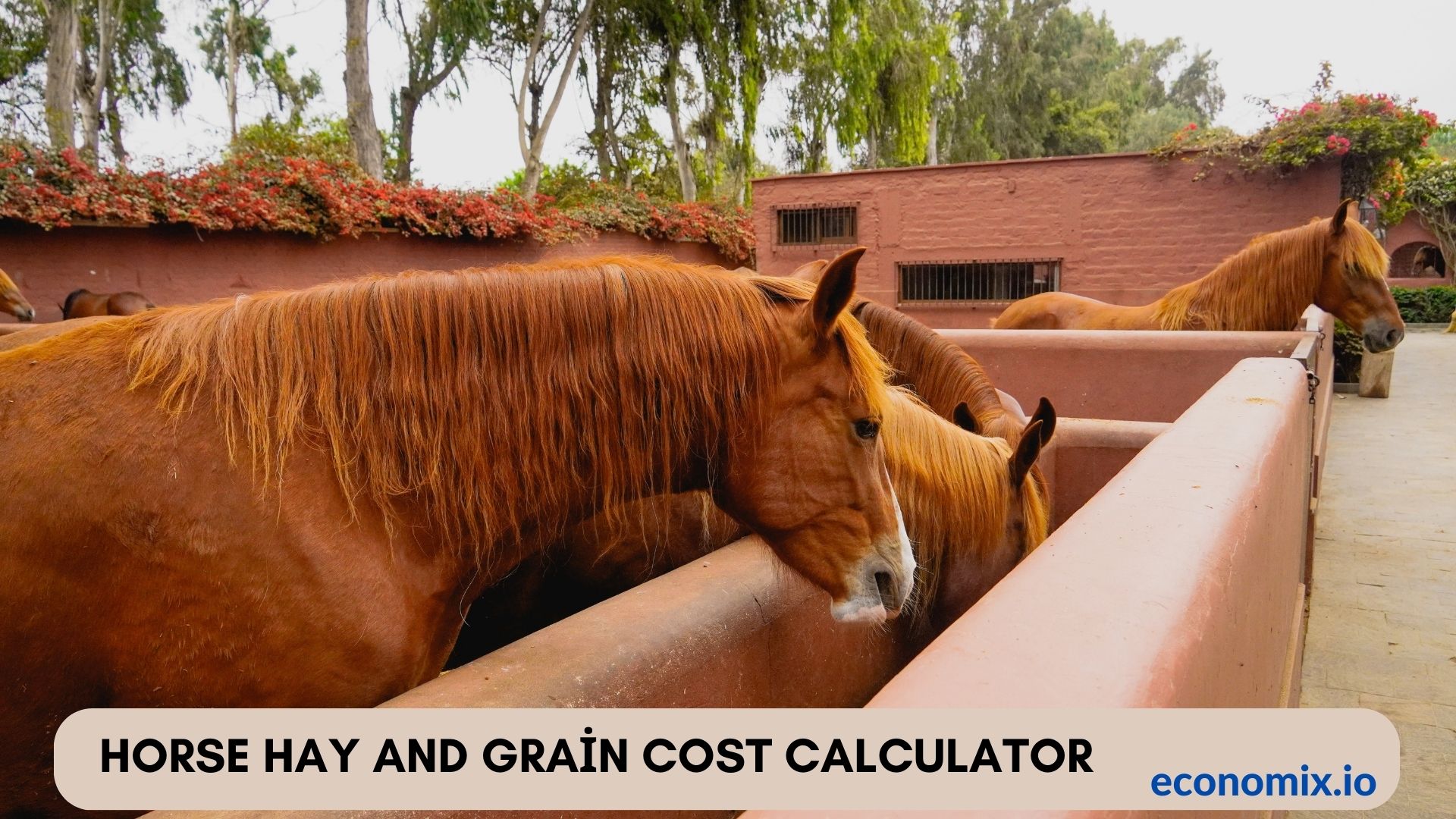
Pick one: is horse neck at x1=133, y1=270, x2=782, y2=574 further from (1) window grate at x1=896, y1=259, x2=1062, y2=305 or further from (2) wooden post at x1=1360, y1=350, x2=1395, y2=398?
(1) window grate at x1=896, y1=259, x2=1062, y2=305

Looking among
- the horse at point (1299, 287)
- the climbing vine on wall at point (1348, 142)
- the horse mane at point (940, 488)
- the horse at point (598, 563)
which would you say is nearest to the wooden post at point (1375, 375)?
the climbing vine on wall at point (1348, 142)

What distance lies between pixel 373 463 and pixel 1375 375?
12.9m

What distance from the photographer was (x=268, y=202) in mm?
10555

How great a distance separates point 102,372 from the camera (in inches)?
58.3

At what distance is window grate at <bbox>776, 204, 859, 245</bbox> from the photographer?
1413cm

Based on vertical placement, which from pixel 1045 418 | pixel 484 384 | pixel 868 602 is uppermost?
pixel 484 384

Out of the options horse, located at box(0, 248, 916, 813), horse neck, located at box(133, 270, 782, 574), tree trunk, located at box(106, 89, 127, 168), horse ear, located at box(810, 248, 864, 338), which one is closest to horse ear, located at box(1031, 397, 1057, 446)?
horse, located at box(0, 248, 916, 813)

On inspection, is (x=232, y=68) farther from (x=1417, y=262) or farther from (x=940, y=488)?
(x=1417, y=262)

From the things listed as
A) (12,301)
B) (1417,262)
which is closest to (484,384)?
(12,301)

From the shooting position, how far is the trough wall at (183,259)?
916cm

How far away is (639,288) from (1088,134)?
35558 millimetres

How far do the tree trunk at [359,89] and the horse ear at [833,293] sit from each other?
15.5 metres

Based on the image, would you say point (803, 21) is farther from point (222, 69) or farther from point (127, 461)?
point (127, 461)

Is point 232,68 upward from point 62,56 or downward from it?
upward
